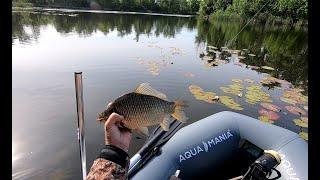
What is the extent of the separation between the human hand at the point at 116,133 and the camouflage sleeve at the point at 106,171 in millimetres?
129

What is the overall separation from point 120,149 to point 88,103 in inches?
281

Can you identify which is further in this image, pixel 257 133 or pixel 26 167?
pixel 26 167

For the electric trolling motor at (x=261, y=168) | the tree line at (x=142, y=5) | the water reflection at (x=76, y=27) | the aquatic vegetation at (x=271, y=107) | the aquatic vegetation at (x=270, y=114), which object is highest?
the tree line at (x=142, y=5)

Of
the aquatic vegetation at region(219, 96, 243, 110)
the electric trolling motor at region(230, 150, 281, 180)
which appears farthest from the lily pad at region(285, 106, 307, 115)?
the electric trolling motor at region(230, 150, 281, 180)

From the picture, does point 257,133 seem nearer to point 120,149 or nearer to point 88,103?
point 120,149

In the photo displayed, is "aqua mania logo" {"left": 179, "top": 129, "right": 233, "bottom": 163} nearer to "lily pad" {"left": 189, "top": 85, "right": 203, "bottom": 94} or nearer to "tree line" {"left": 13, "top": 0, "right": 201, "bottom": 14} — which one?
"lily pad" {"left": 189, "top": 85, "right": 203, "bottom": 94}

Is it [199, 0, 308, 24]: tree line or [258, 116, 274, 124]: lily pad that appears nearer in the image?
[258, 116, 274, 124]: lily pad

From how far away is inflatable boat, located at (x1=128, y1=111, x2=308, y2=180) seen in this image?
3.97m

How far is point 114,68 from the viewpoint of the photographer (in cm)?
1292

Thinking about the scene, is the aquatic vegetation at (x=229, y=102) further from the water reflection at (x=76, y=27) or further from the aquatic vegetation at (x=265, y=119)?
the water reflection at (x=76, y=27)

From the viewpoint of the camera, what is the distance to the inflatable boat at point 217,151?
3.97 meters

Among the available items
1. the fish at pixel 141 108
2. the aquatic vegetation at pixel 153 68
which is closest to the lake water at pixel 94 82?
the aquatic vegetation at pixel 153 68

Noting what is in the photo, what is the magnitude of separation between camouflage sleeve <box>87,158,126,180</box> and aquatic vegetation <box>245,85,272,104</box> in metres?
8.21
